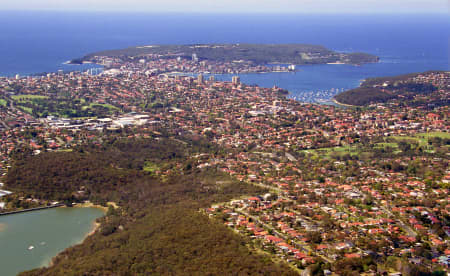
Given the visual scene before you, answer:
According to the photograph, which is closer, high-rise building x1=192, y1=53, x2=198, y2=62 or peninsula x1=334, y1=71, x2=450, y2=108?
peninsula x1=334, y1=71, x2=450, y2=108

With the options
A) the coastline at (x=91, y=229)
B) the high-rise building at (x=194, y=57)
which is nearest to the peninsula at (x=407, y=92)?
the high-rise building at (x=194, y=57)

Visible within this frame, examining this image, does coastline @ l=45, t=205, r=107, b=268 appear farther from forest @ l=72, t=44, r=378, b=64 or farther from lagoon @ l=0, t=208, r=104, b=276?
forest @ l=72, t=44, r=378, b=64

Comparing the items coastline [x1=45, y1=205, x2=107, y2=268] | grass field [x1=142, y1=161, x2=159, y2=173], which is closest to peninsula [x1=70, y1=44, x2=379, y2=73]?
grass field [x1=142, y1=161, x2=159, y2=173]

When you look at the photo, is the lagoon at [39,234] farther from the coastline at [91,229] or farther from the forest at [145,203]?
the forest at [145,203]

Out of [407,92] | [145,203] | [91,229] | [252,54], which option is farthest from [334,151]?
[252,54]

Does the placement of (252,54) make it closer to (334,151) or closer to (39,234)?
(334,151)

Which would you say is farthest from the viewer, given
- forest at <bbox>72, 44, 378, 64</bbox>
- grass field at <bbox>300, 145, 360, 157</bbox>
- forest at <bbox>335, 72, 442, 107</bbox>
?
forest at <bbox>72, 44, 378, 64</bbox>

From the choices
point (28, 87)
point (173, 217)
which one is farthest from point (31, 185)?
point (28, 87)
